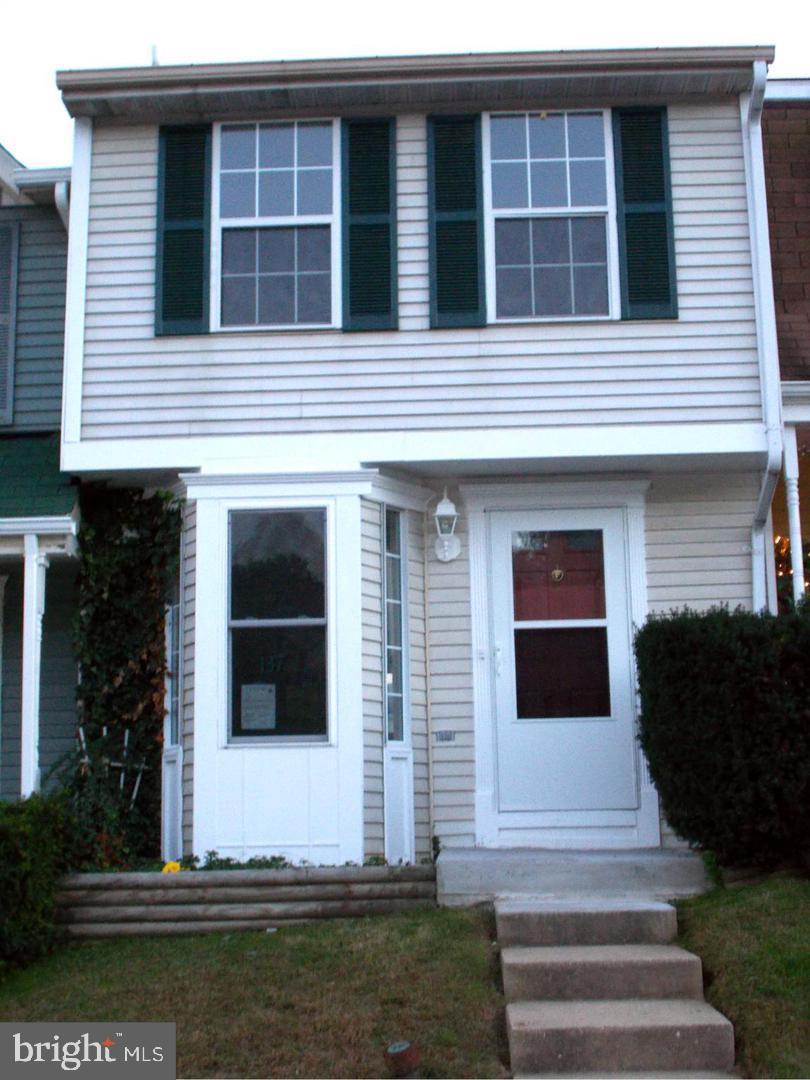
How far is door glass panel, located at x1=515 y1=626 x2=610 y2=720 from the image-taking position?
8.62 meters

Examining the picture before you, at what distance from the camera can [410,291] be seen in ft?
28.2

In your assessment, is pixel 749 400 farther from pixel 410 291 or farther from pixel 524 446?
pixel 410 291

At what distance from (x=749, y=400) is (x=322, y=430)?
2.73m

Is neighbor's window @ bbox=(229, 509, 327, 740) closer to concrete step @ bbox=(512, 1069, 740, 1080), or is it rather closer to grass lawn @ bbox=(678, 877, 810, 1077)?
grass lawn @ bbox=(678, 877, 810, 1077)

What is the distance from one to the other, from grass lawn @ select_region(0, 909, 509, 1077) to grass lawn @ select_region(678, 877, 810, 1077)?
1.01 m

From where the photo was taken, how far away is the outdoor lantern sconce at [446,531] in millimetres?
8719

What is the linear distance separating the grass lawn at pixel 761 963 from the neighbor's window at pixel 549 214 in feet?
12.6

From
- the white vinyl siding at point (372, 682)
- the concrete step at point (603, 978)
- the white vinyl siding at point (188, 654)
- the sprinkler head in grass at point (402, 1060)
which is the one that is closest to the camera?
the sprinkler head in grass at point (402, 1060)

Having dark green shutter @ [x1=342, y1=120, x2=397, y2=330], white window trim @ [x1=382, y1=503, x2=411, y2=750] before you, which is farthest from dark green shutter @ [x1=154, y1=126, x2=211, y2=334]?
white window trim @ [x1=382, y1=503, x2=411, y2=750]

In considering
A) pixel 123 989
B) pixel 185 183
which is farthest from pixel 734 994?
pixel 185 183

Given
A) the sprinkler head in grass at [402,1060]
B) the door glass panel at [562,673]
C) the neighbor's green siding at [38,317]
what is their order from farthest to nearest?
the neighbor's green siding at [38,317] → the door glass panel at [562,673] → the sprinkler head in grass at [402,1060]

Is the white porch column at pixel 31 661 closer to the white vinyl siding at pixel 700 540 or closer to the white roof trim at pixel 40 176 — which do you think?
the white roof trim at pixel 40 176

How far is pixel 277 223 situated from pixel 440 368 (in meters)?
1.48

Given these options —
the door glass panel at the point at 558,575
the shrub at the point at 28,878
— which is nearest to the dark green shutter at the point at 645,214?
the door glass panel at the point at 558,575
